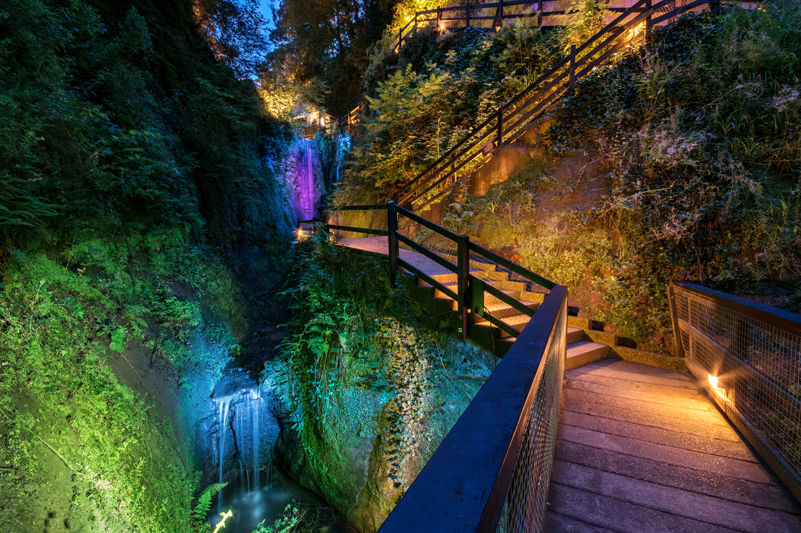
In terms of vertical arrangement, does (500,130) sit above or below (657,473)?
above

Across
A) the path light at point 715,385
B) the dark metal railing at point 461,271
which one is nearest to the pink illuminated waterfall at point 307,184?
the dark metal railing at point 461,271

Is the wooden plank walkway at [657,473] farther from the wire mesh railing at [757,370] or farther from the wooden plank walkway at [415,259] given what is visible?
the wooden plank walkway at [415,259]

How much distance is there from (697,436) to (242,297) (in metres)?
8.84

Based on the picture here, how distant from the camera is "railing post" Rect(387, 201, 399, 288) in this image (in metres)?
4.46

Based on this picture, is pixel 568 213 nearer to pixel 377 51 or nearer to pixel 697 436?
pixel 697 436

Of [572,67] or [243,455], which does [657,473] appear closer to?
[243,455]

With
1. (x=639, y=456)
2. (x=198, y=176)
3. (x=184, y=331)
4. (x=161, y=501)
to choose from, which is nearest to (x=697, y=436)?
(x=639, y=456)

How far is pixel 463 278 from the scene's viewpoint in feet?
12.1

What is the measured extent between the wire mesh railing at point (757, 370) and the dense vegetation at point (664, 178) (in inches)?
51.3

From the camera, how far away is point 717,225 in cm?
455

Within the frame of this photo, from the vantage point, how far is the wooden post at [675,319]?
4.38m

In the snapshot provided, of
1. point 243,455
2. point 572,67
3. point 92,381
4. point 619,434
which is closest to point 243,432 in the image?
point 243,455

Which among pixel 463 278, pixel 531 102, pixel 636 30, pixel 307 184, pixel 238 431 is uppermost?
pixel 636 30

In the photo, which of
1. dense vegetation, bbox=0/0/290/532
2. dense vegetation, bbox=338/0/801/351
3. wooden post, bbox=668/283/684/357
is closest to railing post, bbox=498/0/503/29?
dense vegetation, bbox=338/0/801/351
